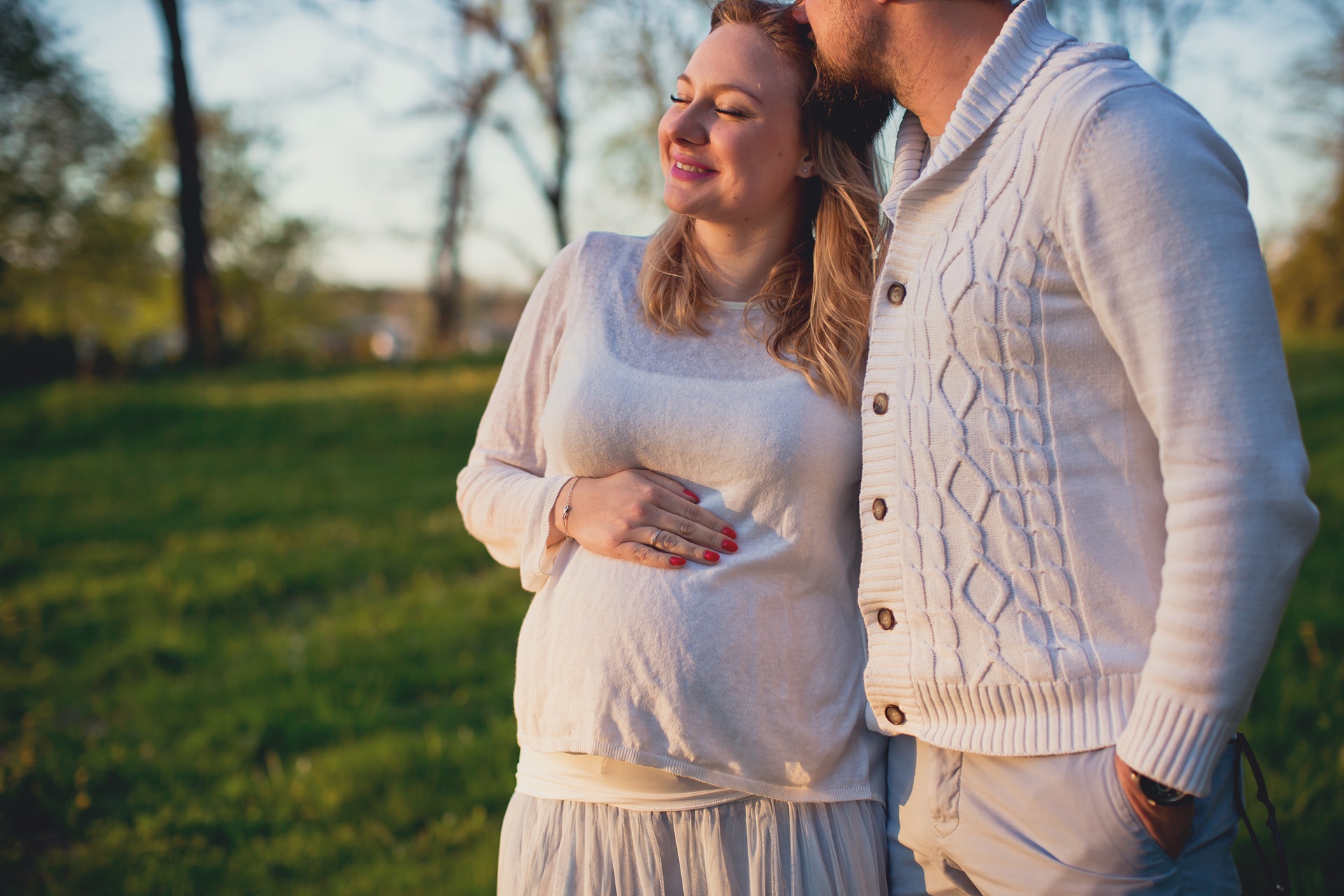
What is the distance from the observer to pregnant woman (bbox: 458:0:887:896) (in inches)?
80.0

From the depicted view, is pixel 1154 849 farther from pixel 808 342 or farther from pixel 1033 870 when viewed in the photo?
pixel 808 342

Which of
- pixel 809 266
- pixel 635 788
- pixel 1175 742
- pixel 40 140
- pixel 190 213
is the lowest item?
pixel 635 788

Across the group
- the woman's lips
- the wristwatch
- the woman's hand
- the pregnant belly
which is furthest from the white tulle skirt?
the woman's lips

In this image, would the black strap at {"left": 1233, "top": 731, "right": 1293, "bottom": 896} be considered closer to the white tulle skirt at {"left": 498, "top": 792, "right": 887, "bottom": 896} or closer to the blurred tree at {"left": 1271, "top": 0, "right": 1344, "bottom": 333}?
the white tulle skirt at {"left": 498, "top": 792, "right": 887, "bottom": 896}

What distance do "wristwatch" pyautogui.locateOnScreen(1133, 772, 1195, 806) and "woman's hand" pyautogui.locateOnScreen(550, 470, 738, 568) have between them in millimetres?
898

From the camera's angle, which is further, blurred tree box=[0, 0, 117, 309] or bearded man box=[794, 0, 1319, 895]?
blurred tree box=[0, 0, 117, 309]

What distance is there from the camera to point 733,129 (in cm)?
232

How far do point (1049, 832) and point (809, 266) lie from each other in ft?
4.67

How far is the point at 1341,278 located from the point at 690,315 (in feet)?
79.5

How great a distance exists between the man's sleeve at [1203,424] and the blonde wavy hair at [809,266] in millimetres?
799

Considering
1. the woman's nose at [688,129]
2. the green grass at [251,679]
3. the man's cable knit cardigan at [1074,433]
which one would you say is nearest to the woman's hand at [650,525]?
the man's cable knit cardigan at [1074,433]

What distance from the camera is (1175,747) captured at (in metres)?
1.40

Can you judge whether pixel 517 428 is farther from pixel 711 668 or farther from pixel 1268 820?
pixel 1268 820

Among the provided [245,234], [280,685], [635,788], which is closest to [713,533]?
[635,788]
